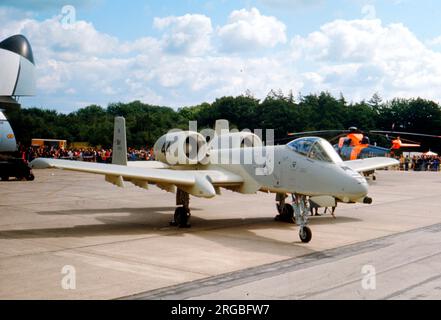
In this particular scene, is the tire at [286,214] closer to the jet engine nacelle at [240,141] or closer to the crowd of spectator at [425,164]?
the jet engine nacelle at [240,141]

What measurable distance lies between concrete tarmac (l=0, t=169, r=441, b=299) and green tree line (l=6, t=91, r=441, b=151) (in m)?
62.9

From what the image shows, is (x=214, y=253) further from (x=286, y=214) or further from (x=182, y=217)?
(x=286, y=214)

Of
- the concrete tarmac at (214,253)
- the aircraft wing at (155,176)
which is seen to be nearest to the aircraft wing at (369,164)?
the concrete tarmac at (214,253)

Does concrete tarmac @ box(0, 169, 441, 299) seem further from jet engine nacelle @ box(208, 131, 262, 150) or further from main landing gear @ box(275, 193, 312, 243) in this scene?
jet engine nacelle @ box(208, 131, 262, 150)

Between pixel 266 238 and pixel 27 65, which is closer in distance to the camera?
pixel 266 238

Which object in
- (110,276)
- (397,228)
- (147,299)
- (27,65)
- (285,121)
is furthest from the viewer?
(285,121)

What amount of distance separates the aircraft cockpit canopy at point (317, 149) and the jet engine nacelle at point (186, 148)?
3.85 m

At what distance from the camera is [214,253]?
10.8 metres

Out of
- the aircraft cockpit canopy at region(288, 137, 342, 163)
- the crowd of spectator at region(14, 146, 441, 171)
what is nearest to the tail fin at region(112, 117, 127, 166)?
the aircraft cockpit canopy at region(288, 137, 342, 163)

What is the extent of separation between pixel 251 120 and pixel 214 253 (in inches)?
3406
